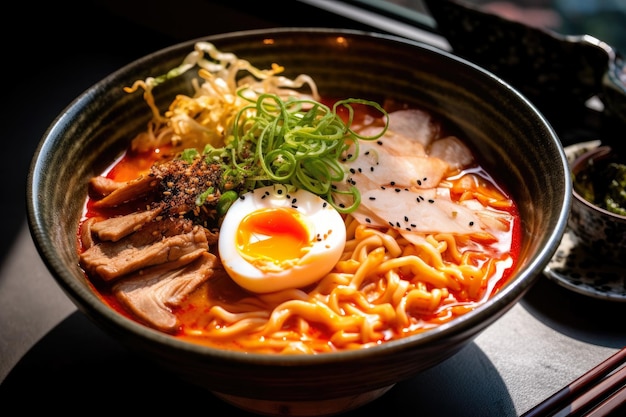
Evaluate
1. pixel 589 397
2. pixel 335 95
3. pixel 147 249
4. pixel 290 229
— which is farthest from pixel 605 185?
pixel 147 249

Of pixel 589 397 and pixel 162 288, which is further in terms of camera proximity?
pixel 162 288

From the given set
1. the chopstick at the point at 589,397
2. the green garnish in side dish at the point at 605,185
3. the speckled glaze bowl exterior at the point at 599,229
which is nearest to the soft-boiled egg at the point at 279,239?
the chopstick at the point at 589,397

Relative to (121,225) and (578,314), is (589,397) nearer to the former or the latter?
(578,314)

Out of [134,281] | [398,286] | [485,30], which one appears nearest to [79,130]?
[134,281]

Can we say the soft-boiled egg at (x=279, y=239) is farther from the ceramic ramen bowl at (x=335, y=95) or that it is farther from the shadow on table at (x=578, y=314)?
the shadow on table at (x=578, y=314)

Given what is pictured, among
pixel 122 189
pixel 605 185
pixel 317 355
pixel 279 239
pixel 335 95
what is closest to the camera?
pixel 317 355

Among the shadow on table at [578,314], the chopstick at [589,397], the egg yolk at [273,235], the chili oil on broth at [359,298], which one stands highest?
the egg yolk at [273,235]

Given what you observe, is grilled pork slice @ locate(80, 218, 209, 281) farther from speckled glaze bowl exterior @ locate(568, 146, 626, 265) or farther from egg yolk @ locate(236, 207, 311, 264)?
speckled glaze bowl exterior @ locate(568, 146, 626, 265)

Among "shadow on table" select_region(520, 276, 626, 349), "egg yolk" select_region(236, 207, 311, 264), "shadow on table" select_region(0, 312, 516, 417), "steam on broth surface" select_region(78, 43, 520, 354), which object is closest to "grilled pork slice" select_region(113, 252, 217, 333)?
"steam on broth surface" select_region(78, 43, 520, 354)
